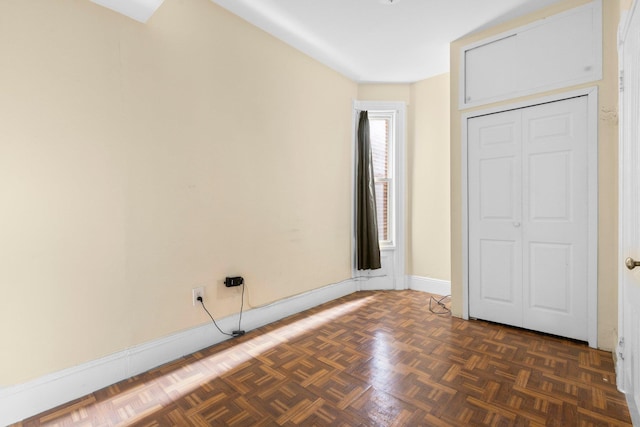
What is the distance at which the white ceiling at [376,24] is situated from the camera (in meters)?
2.60

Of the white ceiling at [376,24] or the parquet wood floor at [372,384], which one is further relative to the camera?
the white ceiling at [376,24]

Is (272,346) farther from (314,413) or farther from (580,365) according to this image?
(580,365)

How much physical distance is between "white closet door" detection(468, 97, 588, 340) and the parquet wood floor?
27 centimetres

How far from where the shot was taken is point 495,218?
2.95 meters

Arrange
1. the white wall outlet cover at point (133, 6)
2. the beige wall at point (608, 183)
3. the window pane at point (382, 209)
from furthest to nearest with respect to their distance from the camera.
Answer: the window pane at point (382, 209) → the beige wall at point (608, 183) → the white wall outlet cover at point (133, 6)

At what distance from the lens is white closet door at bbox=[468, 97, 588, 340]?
2.54 m

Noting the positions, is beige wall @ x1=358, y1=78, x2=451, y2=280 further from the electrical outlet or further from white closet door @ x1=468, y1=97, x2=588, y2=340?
the electrical outlet

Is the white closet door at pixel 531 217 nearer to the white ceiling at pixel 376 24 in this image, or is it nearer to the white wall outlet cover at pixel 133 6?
the white ceiling at pixel 376 24

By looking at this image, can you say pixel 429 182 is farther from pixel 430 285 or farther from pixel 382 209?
pixel 430 285

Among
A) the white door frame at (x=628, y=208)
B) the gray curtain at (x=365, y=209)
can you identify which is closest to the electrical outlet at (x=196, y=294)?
the gray curtain at (x=365, y=209)

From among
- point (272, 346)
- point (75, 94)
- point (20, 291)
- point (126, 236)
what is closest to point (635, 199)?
point (272, 346)

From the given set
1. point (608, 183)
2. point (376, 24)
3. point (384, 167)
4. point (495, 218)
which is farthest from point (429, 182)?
point (376, 24)

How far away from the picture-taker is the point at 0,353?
1.66 m

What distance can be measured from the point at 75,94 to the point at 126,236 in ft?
Answer: 2.98
